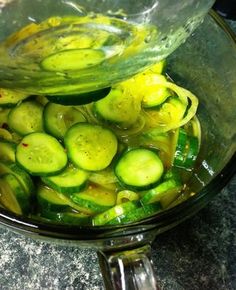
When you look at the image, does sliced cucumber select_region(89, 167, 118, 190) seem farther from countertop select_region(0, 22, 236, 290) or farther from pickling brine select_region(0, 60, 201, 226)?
countertop select_region(0, 22, 236, 290)

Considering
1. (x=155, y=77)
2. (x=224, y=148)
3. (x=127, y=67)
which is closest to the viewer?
(x=127, y=67)

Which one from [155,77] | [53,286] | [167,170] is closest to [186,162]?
[167,170]

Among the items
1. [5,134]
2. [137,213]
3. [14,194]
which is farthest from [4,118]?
[137,213]

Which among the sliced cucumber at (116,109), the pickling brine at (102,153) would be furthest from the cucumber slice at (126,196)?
the sliced cucumber at (116,109)

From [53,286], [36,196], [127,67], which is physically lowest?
[53,286]

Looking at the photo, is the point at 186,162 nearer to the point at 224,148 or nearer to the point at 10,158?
the point at 224,148

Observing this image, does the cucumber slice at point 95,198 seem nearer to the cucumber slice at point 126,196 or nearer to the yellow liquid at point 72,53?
the cucumber slice at point 126,196

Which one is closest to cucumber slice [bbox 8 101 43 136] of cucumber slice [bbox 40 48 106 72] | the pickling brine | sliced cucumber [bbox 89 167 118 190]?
the pickling brine

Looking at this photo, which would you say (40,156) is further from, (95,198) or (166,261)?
(166,261)

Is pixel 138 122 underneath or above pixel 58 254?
above
